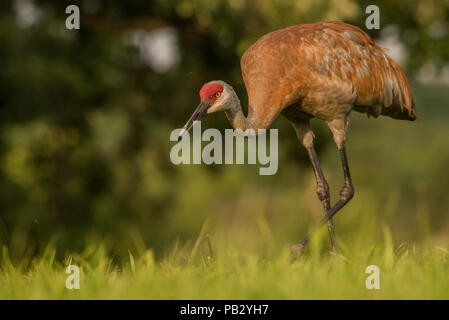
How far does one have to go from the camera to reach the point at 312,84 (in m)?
5.44

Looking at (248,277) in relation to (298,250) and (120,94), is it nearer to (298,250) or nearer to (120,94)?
(298,250)

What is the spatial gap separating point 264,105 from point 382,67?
1.28 metres

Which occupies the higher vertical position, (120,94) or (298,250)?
(120,94)

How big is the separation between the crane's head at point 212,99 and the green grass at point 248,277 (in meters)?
1.03

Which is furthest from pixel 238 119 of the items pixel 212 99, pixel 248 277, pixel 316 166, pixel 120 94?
pixel 120 94

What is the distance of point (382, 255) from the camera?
15.3ft

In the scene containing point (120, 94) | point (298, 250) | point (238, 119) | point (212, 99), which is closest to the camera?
point (298, 250)

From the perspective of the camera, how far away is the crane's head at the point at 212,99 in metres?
5.19

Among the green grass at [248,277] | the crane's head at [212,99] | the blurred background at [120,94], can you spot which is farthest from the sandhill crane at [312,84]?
the blurred background at [120,94]

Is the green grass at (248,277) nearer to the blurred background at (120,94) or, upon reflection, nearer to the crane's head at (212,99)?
the crane's head at (212,99)

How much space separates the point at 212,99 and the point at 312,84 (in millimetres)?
799

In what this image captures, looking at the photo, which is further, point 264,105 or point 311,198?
point 311,198
